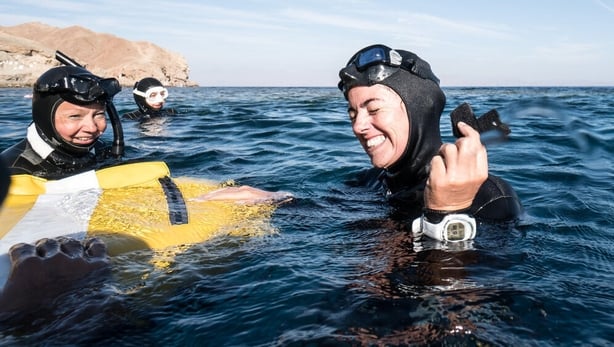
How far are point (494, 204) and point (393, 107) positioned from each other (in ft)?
3.20

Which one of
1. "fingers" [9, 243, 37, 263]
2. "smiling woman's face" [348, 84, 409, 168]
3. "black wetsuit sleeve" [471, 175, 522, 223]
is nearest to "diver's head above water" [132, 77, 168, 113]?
"smiling woman's face" [348, 84, 409, 168]

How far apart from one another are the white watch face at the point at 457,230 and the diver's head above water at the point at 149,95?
438 inches

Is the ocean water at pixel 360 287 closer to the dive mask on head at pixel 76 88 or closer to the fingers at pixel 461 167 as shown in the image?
the fingers at pixel 461 167

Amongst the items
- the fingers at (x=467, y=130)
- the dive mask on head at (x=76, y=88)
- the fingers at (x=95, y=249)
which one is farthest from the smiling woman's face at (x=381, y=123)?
the dive mask on head at (x=76, y=88)

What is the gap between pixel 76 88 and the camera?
5.07 m

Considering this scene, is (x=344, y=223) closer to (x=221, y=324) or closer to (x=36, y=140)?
(x=221, y=324)

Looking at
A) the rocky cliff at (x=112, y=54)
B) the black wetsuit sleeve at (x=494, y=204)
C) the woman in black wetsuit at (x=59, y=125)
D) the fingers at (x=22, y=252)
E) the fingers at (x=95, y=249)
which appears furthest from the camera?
the rocky cliff at (x=112, y=54)

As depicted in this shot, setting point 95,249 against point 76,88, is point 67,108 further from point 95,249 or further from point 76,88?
point 95,249

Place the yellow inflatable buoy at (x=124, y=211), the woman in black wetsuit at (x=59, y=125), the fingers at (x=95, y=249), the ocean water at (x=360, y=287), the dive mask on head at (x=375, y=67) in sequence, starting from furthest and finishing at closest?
the woman in black wetsuit at (x=59, y=125) → the dive mask on head at (x=375, y=67) → the yellow inflatable buoy at (x=124, y=211) → the fingers at (x=95, y=249) → the ocean water at (x=360, y=287)

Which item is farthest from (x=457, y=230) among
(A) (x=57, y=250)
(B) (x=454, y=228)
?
(A) (x=57, y=250)

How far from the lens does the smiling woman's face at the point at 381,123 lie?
3.52 metres

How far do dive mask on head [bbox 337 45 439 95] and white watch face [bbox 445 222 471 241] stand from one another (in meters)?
1.30

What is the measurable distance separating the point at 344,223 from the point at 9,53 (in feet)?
156

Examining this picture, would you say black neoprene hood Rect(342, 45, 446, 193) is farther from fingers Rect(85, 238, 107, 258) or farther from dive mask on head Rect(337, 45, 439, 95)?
fingers Rect(85, 238, 107, 258)
